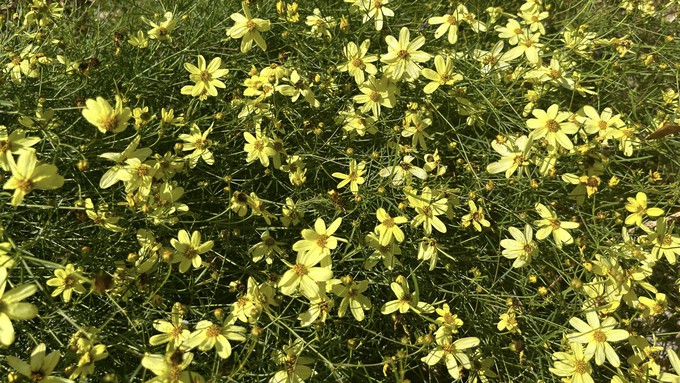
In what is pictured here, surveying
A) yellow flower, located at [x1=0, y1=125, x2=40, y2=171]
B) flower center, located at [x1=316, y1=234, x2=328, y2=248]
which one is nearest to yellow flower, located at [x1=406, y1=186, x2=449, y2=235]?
flower center, located at [x1=316, y1=234, x2=328, y2=248]

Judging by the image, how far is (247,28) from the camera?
199 cm

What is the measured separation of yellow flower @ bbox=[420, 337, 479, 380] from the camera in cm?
171

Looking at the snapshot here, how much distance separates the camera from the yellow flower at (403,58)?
1993 millimetres

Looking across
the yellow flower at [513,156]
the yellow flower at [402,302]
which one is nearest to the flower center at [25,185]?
the yellow flower at [402,302]

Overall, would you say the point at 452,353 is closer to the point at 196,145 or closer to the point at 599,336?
the point at 599,336

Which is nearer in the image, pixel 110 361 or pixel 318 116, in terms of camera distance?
pixel 110 361

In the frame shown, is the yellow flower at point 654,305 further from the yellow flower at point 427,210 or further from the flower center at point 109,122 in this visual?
the flower center at point 109,122

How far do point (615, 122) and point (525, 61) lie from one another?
0.48 meters

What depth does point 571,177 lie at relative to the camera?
6.59ft

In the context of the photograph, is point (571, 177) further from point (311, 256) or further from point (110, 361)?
point (110, 361)

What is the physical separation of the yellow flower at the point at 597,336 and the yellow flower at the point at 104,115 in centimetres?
166

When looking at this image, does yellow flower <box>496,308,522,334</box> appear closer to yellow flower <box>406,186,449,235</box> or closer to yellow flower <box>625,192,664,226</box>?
yellow flower <box>406,186,449,235</box>

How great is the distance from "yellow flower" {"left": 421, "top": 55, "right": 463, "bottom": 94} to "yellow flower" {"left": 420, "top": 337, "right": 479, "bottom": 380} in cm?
98

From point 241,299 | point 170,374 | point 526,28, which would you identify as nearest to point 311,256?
point 241,299
